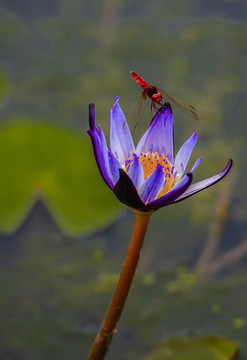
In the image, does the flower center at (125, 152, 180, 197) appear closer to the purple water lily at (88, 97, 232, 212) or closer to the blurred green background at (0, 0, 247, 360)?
the purple water lily at (88, 97, 232, 212)

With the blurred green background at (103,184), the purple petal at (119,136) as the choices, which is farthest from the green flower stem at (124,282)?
the blurred green background at (103,184)

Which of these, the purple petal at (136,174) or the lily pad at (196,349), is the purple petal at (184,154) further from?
the lily pad at (196,349)

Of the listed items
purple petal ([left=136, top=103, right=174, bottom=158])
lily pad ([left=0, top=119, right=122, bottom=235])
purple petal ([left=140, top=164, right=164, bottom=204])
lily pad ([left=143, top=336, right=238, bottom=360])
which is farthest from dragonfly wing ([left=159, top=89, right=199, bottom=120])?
lily pad ([left=143, top=336, right=238, bottom=360])

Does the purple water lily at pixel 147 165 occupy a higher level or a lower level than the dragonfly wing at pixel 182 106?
lower

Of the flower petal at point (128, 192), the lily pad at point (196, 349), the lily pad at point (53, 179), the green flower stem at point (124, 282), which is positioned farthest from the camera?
the lily pad at point (53, 179)

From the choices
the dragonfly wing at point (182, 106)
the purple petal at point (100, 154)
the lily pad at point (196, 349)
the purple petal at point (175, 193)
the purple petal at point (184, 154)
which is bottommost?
the lily pad at point (196, 349)

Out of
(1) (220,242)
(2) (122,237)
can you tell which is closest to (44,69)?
(2) (122,237)

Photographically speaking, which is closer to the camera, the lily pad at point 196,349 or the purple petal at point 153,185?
the purple petal at point 153,185
